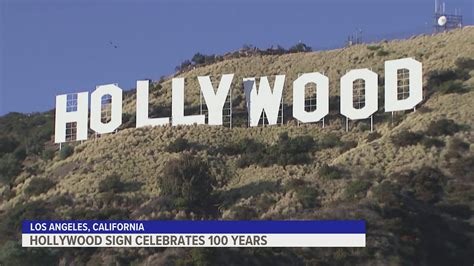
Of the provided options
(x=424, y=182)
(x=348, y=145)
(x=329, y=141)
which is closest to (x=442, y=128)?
(x=348, y=145)

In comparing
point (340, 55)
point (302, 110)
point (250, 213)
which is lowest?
point (250, 213)

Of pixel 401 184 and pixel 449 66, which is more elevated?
pixel 449 66

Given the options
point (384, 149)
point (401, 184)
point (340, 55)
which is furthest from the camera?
point (340, 55)

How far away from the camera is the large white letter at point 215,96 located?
7169 centimetres

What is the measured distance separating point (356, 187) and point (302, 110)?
11538 millimetres

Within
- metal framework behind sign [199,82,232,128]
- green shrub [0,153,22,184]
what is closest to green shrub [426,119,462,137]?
metal framework behind sign [199,82,232,128]

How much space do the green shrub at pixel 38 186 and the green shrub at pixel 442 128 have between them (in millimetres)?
25400

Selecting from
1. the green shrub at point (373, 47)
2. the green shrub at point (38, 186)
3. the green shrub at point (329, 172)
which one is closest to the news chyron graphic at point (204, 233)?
the green shrub at point (329, 172)

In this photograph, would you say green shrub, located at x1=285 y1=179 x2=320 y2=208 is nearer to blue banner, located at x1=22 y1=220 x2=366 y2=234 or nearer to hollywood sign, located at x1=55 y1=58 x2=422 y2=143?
hollywood sign, located at x1=55 y1=58 x2=422 y2=143

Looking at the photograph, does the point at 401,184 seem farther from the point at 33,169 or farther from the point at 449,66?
the point at 33,169

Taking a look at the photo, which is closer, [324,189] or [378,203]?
[378,203]

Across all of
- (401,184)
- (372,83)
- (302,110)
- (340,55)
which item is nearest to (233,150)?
(302,110)

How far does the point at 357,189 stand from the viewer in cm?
5966

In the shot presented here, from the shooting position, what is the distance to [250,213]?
59344 mm
